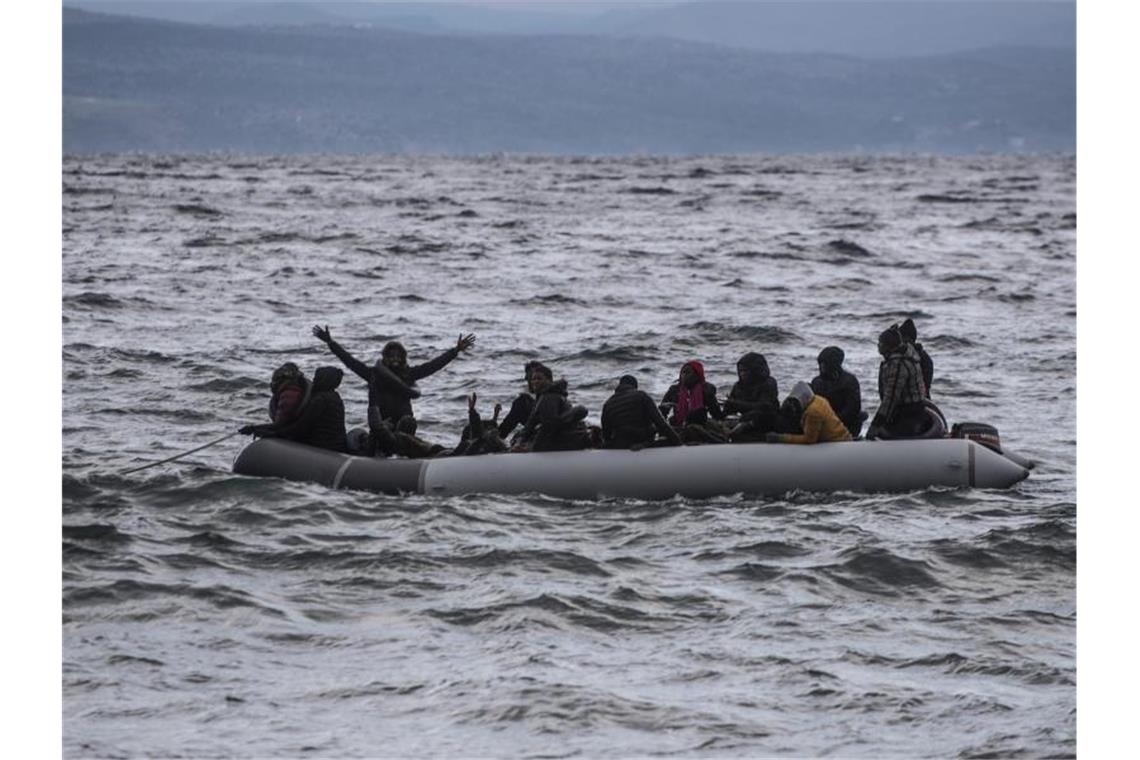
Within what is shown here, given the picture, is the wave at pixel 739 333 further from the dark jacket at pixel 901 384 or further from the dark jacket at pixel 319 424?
the dark jacket at pixel 319 424

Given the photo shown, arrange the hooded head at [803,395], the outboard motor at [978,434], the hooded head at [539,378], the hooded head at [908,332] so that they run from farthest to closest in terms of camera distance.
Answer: the hooded head at [908,332]
the outboard motor at [978,434]
the hooded head at [803,395]
the hooded head at [539,378]

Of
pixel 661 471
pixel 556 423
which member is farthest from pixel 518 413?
pixel 661 471

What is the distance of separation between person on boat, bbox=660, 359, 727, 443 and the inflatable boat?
1.41ft

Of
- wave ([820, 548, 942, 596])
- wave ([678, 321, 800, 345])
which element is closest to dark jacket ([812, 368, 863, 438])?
wave ([820, 548, 942, 596])

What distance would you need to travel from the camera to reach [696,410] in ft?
55.9

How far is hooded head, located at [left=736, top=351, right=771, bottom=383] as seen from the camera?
16.8 metres

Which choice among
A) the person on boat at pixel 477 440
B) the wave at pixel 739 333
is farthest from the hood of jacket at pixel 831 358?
the wave at pixel 739 333

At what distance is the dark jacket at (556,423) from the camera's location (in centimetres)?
1630

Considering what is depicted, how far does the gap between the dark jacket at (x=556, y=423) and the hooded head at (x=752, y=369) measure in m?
1.65

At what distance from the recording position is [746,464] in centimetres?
1633

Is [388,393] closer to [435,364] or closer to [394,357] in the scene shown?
[394,357]

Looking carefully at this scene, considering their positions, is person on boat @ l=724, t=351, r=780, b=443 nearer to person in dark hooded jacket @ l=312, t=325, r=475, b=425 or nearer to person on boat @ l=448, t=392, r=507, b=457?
person on boat @ l=448, t=392, r=507, b=457

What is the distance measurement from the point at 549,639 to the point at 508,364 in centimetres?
1457

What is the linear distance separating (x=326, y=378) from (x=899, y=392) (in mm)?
5630
